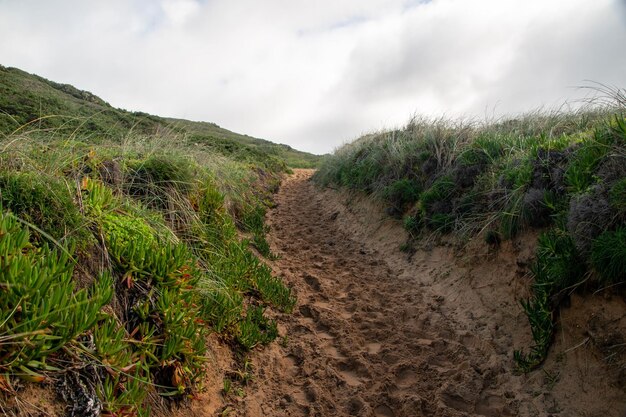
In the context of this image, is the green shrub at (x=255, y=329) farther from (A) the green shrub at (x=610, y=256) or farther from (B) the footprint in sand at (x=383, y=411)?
(A) the green shrub at (x=610, y=256)

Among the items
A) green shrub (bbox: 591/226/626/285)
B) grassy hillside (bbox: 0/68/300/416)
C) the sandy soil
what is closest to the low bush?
grassy hillside (bbox: 0/68/300/416)

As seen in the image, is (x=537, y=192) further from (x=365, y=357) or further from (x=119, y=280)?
(x=119, y=280)

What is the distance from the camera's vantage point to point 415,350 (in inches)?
160

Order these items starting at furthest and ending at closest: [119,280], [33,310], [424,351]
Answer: [424,351]
[119,280]
[33,310]

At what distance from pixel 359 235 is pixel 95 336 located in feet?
21.1

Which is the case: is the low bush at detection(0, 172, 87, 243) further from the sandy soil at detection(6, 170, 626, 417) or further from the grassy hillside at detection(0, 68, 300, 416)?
the sandy soil at detection(6, 170, 626, 417)

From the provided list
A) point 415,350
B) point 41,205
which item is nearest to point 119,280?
point 41,205

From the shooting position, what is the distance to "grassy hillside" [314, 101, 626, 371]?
331cm

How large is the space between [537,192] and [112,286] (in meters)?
4.35

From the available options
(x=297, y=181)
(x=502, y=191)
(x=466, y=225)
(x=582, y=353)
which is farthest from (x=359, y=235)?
(x=297, y=181)

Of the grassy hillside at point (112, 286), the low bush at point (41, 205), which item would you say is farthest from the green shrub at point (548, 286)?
Result: the low bush at point (41, 205)

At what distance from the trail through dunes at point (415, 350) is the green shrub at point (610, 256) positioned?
557mm

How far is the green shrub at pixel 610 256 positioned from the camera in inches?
115

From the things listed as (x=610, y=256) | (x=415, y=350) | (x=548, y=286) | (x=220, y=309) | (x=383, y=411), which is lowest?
(x=383, y=411)
